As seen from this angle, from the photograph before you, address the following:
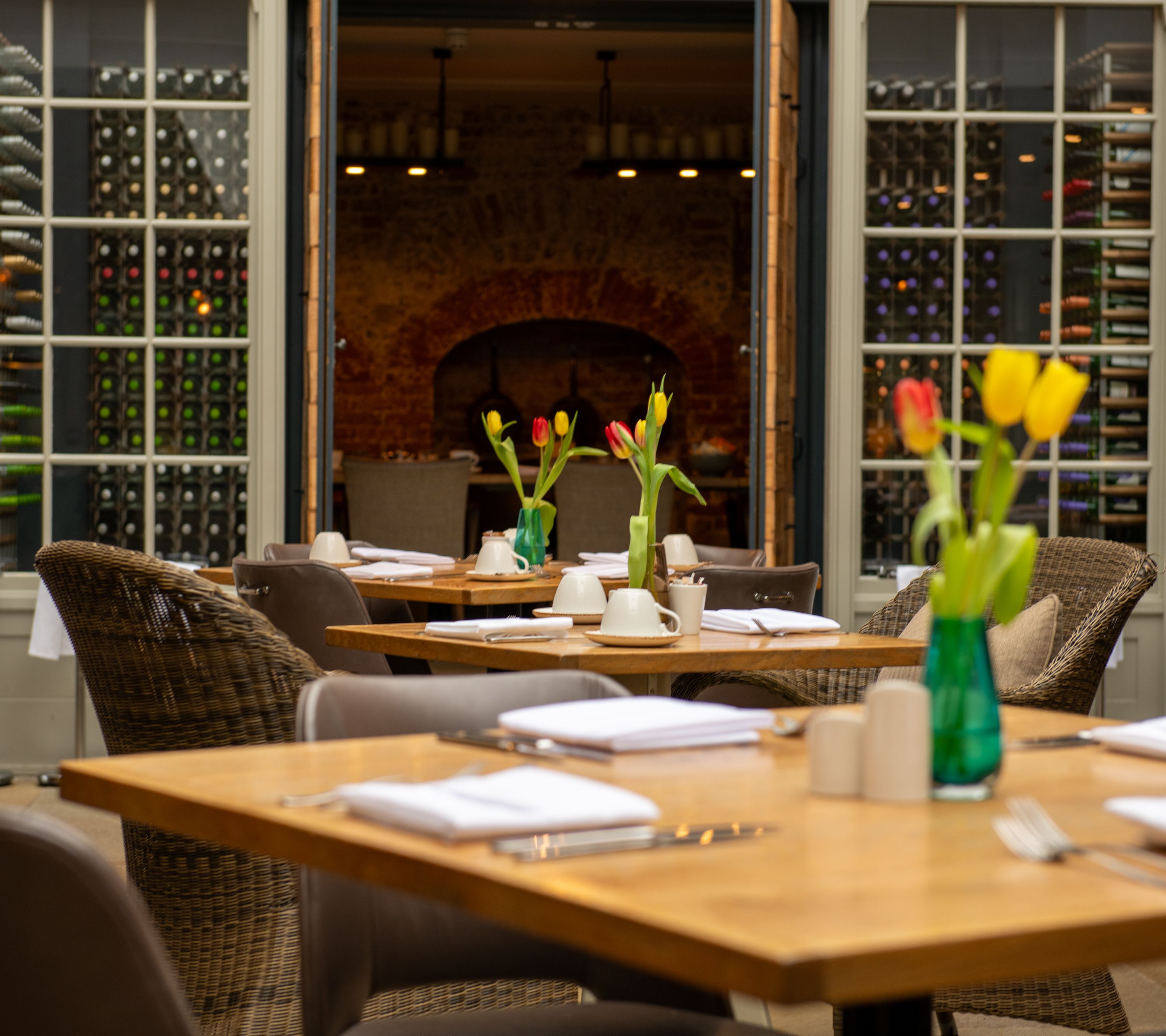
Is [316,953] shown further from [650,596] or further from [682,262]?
[682,262]

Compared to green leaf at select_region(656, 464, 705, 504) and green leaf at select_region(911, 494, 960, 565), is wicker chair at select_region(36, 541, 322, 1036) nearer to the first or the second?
green leaf at select_region(656, 464, 705, 504)

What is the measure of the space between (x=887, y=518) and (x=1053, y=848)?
→ 4193 millimetres

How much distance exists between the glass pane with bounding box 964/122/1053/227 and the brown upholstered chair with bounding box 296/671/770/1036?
12.9 ft

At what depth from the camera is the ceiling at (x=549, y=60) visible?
8.23 m

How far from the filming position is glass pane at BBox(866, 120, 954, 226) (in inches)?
200

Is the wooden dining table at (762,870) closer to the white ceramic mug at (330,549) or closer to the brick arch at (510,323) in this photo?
the white ceramic mug at (330,549)

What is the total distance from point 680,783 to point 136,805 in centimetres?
43

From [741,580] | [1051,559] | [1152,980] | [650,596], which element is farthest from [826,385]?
[650,596]

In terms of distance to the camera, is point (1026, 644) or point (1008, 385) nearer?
point (1008, 385)

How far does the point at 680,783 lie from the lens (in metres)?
1.21

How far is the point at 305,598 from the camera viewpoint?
10.8 ft

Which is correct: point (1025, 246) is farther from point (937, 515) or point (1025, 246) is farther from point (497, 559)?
point (937, 515)

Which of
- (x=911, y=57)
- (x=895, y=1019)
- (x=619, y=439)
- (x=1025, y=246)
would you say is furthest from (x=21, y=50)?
(x=895, y=1019)

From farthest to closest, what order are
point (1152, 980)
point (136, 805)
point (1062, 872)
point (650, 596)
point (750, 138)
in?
point (750, 138), point (1152, 980), point (650, 596), point (136, 805), point (1062, 872)
